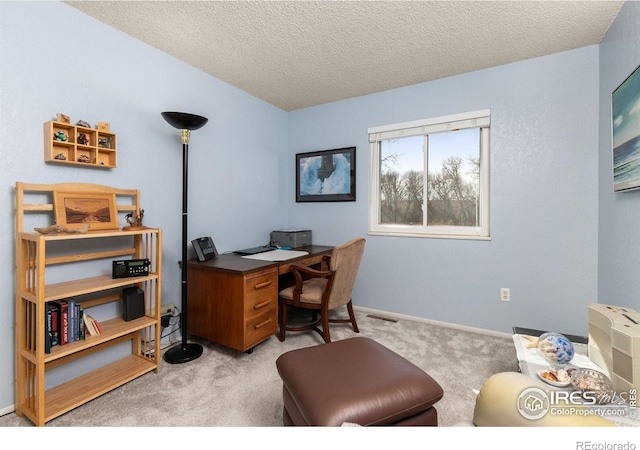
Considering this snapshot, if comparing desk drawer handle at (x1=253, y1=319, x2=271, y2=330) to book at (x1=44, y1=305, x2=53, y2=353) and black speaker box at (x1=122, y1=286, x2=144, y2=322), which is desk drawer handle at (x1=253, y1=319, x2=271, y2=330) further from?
book at (x1=44, y1=305, x2=53, y2=353)

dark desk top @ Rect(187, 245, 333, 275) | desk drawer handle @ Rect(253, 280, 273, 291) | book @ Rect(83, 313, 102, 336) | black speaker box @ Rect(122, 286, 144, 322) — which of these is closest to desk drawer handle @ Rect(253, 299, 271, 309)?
desk drawer handle @ Rect(253, 280, 273, 291)

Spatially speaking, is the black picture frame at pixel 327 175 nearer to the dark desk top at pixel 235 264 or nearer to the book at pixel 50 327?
the dark desk top at pixel 235 264

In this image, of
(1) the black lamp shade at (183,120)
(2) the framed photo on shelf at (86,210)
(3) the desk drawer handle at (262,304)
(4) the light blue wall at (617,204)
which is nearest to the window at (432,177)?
(4) the light blue wall at (617,204)

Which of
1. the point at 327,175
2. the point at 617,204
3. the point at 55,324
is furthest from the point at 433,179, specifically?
the point at 55,324

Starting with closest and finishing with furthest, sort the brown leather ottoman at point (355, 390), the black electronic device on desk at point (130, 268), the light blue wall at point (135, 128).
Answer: the brown leather ottoman at point (355, 390) → the light blue wall at point (135, 128) → the black electronic device on desk at point (130, 268)

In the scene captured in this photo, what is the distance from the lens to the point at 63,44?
1806 mm

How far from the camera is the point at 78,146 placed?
5.88ft

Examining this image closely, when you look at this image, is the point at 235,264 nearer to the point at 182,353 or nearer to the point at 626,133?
the point at 182,353

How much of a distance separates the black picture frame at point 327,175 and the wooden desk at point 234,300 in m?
1.27

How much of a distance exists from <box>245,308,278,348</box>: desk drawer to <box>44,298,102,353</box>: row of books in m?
0.96

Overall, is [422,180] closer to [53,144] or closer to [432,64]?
[432,64]

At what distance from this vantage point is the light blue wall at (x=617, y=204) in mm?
1702
